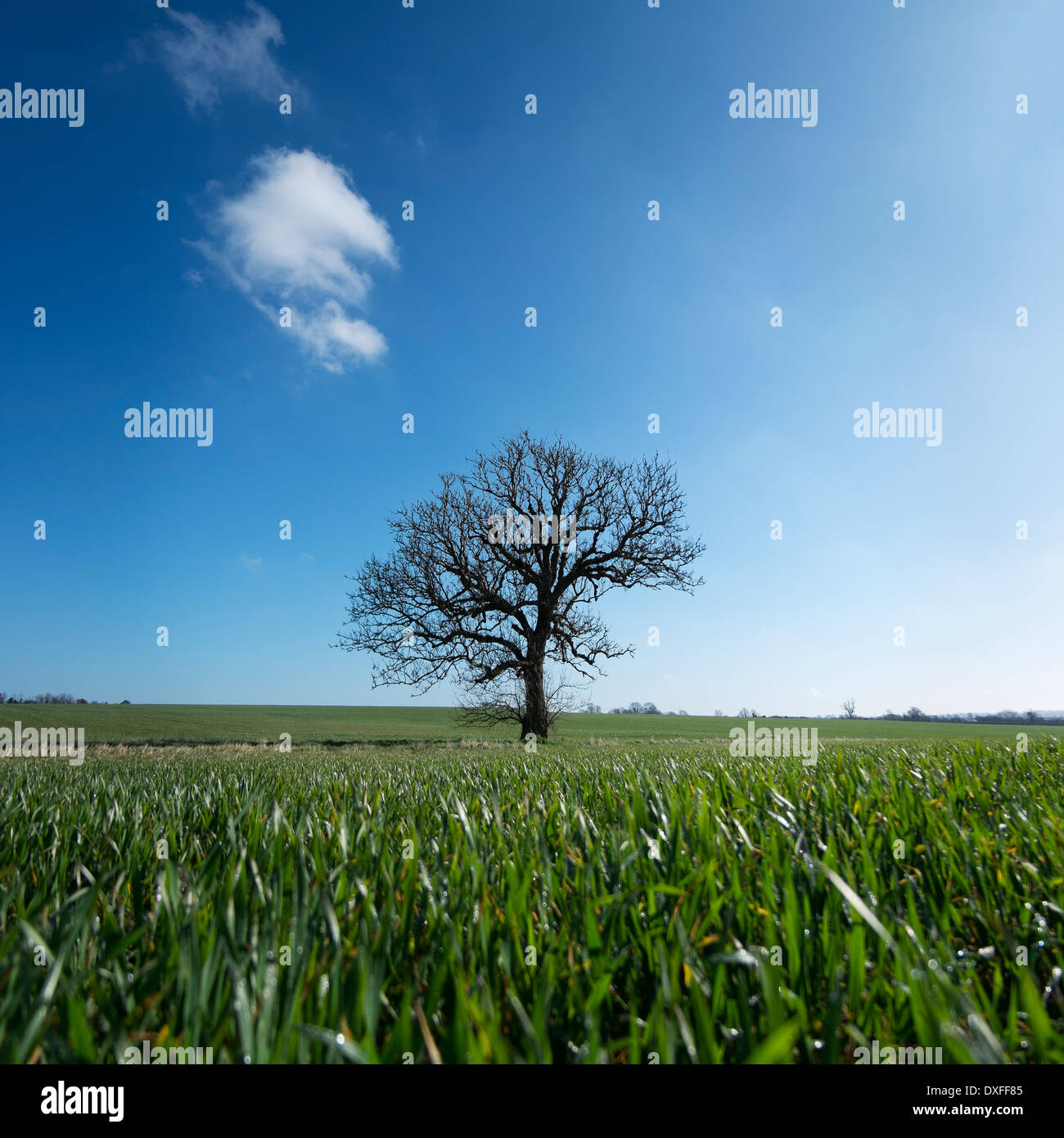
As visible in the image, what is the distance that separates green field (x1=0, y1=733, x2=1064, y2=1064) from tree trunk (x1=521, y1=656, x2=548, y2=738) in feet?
64.2

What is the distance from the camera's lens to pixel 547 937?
1227 mm

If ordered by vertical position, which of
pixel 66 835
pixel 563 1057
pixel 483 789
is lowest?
pixel 483 789

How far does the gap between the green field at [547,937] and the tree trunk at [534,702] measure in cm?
1956

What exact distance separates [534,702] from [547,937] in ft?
69.2

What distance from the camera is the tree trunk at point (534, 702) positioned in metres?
21.7

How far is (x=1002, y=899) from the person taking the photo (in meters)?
1.53
